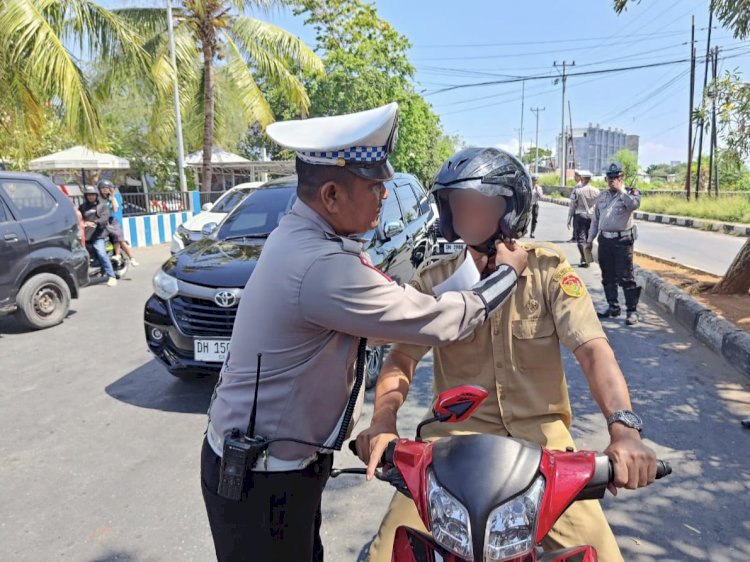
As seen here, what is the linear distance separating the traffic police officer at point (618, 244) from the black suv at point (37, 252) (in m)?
6.52

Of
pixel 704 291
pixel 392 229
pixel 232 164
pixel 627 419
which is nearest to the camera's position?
pixel 627 419

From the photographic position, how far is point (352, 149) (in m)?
1.46

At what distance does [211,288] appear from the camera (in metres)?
4.22

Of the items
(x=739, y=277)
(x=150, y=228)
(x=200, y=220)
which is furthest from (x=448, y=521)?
(x=150, y=228)

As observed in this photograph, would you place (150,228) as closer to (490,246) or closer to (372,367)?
(372,367)

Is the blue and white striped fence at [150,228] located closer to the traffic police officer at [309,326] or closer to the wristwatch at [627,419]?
the traffic police officer at [309,326]

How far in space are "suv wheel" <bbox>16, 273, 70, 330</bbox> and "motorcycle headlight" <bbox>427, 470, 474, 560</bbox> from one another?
22.0 feet

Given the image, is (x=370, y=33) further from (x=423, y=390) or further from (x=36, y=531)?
(x=36, y=531)

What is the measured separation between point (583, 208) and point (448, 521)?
33.1 ft

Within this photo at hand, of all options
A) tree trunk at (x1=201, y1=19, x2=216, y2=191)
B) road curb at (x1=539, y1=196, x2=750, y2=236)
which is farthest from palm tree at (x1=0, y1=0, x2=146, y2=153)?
road curb at (x1=539, y1=196, x2=750, y2=236)

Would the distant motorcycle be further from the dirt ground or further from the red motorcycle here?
→ the red motorcycle

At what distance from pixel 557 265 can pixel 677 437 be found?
254cm

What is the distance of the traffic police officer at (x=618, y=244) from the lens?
651 cm

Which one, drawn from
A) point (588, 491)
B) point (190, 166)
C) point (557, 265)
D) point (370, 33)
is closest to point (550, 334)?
point (557, 265)
